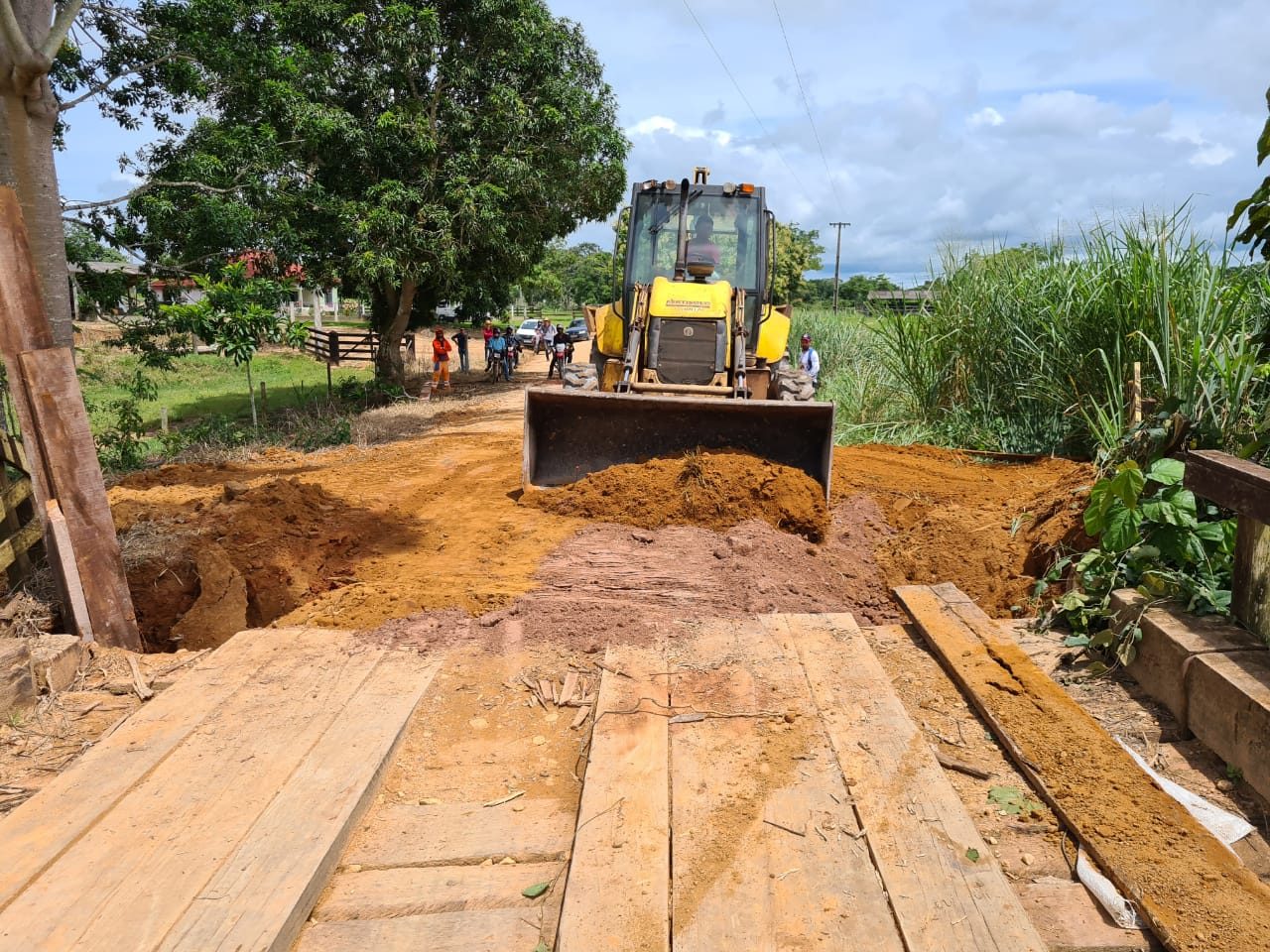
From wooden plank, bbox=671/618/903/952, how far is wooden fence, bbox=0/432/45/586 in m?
3.48

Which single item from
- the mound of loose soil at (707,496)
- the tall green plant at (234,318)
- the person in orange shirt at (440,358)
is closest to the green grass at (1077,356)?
the mound of loose soil at (707,496)

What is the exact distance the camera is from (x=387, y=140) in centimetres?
1420

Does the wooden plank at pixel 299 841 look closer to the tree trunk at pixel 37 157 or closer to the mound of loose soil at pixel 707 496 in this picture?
the mound of loose soil at pixel 707 496

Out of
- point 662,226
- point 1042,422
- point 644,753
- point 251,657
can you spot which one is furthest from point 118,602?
point 1042,422

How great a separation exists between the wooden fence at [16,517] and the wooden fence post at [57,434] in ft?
0.70

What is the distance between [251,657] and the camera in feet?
13.4

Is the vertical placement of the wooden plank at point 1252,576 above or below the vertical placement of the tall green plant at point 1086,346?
below

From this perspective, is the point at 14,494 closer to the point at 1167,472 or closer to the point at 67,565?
the point at 67,565

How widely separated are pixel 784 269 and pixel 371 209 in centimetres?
3605

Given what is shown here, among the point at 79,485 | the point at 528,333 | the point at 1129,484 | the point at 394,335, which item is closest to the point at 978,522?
the point at 1129,484

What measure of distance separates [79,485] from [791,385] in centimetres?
601

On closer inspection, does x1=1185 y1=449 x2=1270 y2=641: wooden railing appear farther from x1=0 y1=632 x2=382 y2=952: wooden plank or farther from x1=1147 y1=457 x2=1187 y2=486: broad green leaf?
x1=0 y1=632 x2=382 y2=952: wooden plank

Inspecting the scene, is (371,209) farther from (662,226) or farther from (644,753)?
(644,753)

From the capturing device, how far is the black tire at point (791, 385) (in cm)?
845
